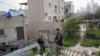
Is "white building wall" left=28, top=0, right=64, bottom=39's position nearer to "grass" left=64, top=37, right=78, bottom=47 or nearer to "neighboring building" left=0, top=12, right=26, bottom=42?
"grass" left=64, top=37, right=78, bottom=47

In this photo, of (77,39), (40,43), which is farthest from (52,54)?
(77,39)

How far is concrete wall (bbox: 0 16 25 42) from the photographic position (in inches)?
728

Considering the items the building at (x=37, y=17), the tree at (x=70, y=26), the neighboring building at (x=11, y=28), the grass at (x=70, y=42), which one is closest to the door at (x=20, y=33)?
the neighboring building at (x=11, y=28)

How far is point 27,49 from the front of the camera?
40.0 ft

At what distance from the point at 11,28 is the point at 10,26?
208mm

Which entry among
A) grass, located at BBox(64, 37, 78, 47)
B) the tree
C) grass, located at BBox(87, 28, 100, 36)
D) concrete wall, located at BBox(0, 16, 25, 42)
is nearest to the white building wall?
the tree

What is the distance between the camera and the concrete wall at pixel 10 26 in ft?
60.7

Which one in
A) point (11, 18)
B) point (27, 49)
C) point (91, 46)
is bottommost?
point (91, 46)

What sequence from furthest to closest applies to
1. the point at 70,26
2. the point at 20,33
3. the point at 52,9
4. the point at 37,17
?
the point at 52,9
the point at 37,17
the point at 70,26
the point at 20,33

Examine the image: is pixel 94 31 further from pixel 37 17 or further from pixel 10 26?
pixel 10 26

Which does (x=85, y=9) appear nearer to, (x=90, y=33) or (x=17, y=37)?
(x=90, y=33)

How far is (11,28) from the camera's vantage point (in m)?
19.6

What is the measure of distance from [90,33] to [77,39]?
1.66 meters

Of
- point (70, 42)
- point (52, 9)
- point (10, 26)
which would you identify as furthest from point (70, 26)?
point (10, 26)
